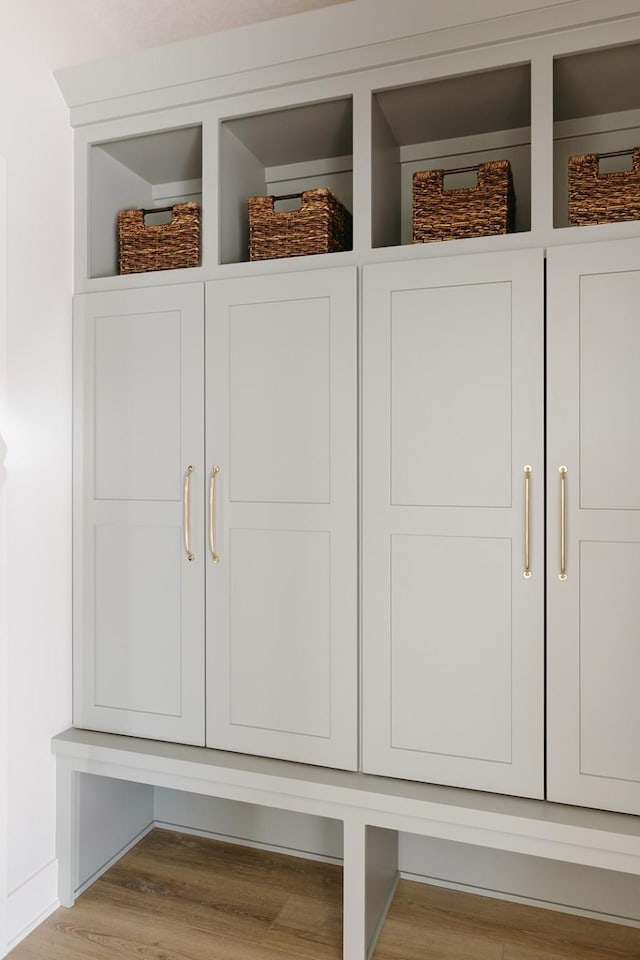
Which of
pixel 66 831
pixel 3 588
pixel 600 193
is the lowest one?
pixel 66 831

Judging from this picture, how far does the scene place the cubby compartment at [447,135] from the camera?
1959 millimetres

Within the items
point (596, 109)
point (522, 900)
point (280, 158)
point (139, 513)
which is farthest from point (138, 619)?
point (596, 109)

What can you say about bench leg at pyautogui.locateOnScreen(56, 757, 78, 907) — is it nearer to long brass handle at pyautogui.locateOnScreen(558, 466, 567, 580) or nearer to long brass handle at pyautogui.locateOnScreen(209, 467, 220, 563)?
long brass handle at pyautogui.locateOnScreen(209, 467, 220, 563)

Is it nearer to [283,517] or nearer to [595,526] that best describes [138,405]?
[283,517]

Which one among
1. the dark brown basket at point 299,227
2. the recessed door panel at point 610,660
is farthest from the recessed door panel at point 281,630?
the dark brown basket at point 299,227

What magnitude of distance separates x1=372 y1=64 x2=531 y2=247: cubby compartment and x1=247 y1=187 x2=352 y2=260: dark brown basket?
0.44 feet

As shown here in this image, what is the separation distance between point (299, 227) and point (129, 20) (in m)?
0.97

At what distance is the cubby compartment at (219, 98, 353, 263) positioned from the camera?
83.4 inches

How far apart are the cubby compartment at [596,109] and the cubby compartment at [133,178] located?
1065mm

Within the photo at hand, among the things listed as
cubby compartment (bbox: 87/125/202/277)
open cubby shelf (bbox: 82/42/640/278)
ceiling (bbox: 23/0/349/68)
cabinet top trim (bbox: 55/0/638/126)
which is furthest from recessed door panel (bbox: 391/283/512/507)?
ceiling (bbox: 23/0/349/68)

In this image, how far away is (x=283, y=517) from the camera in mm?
2016

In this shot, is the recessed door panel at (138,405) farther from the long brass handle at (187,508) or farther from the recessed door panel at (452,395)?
the recessed door panel at (452,395)

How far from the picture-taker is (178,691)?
84.3 inches

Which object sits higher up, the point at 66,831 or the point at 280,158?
the point at 280,158
